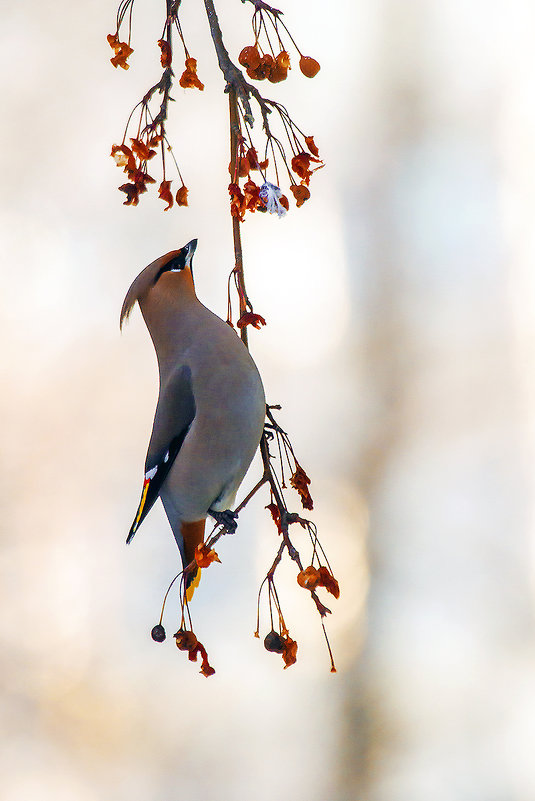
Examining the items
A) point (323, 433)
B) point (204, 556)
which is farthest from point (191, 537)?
point (323, 433)

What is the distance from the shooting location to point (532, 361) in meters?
3.64

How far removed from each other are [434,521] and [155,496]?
2830mm

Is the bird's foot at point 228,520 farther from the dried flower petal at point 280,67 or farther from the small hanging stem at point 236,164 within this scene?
the dried flower petal at point 280,67

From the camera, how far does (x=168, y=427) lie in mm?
1288

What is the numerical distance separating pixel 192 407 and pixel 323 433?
2424mm

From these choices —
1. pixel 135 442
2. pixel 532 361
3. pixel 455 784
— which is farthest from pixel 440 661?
pixel 135 442

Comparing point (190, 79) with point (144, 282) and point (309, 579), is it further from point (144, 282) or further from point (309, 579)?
point (309, 579)

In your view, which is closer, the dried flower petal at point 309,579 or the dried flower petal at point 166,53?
the dried flower petal at point 309,579

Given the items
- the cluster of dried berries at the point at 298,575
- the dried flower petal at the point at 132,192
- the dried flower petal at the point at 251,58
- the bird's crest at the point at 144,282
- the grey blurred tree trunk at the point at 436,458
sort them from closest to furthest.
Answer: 1. the cluster of dried berries at the point at 298,575
2. the dried flower petal at the point at 251,58
3. the dried flower petal at the point at 132,192
4. the bird's crest at the point at 144,282
5. the grey blurred tree trunk at the point at 436,458

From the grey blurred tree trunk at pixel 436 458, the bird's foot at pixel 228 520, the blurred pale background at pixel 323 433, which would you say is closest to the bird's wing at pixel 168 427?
the bird's foot at pixel 228 520

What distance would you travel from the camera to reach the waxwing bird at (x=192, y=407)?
118 centimetres

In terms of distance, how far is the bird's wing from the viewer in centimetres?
128

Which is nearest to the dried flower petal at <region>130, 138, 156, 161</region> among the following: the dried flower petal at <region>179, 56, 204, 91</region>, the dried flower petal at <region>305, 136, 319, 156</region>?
the dried flower petal at <region>179, 56, 204, 91</region>

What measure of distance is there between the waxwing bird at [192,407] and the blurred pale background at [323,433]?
4.80 ft
